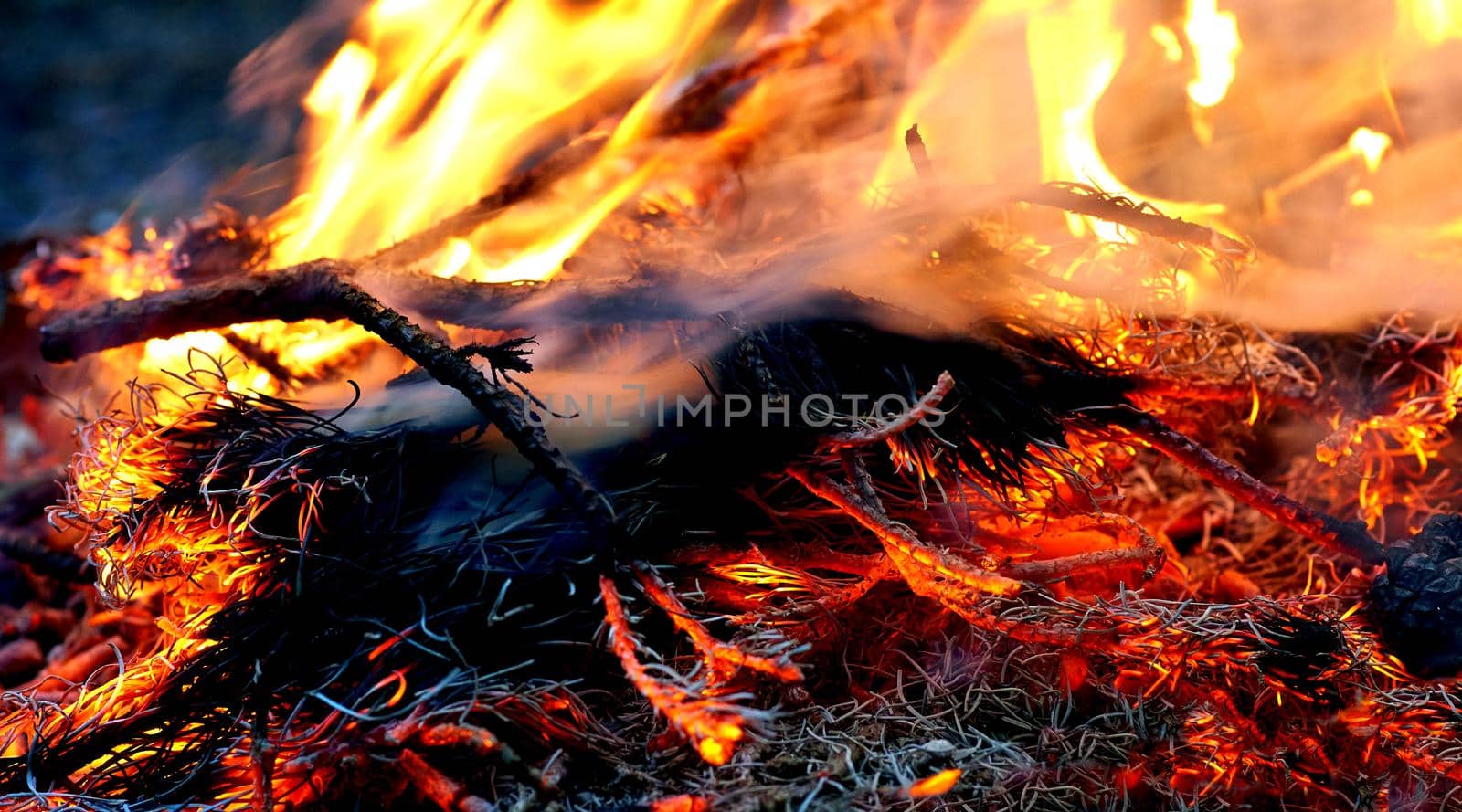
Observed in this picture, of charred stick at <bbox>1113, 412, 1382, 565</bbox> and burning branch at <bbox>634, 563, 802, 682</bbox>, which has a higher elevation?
burning branch at <bbox>634, 563, 802, 682</bbox>

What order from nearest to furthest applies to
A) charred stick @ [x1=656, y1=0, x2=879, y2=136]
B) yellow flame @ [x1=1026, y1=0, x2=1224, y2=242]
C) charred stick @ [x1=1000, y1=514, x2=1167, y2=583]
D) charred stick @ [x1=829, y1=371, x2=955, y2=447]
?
charred stick @ [x1=829, y1=371, x2=955, y2=447] → charred stick @ [x1=1000, y1=514, x2=1167, y2=583] → yellow flame @ [x1=1026, y1=0, x2=1224, y2=242] → charred stick @ [x1=656, y1=0, x2=879, y2=136]

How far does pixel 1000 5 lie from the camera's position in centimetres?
268

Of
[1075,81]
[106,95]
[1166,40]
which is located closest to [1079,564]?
[1075,81]

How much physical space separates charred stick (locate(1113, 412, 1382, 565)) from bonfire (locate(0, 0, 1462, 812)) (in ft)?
0.03

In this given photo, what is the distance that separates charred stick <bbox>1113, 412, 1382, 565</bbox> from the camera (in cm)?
187

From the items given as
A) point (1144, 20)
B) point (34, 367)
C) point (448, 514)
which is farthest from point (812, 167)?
point (34, 367)

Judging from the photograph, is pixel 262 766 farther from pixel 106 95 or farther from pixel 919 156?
pixel 106 95

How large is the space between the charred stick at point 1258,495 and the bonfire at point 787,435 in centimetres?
1

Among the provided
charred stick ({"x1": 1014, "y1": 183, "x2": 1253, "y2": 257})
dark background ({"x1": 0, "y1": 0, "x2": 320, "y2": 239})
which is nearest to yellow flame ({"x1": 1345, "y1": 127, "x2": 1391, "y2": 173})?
charred stick ({"x1": 1014, "y1": 183, "x2": 1253, "y2": 257})

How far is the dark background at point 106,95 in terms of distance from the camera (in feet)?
13.9

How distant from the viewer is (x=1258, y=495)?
1884 millimetres

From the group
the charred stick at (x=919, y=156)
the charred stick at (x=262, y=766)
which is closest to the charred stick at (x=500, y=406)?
the charred stick at (x=262, y=766)

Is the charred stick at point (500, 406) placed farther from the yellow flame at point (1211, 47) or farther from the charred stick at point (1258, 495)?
the yellow flame at point (1211, 47)

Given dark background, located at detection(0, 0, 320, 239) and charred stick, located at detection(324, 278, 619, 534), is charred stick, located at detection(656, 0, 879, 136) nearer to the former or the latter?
charred stick, located at detection(324, 278, 619, 534)
